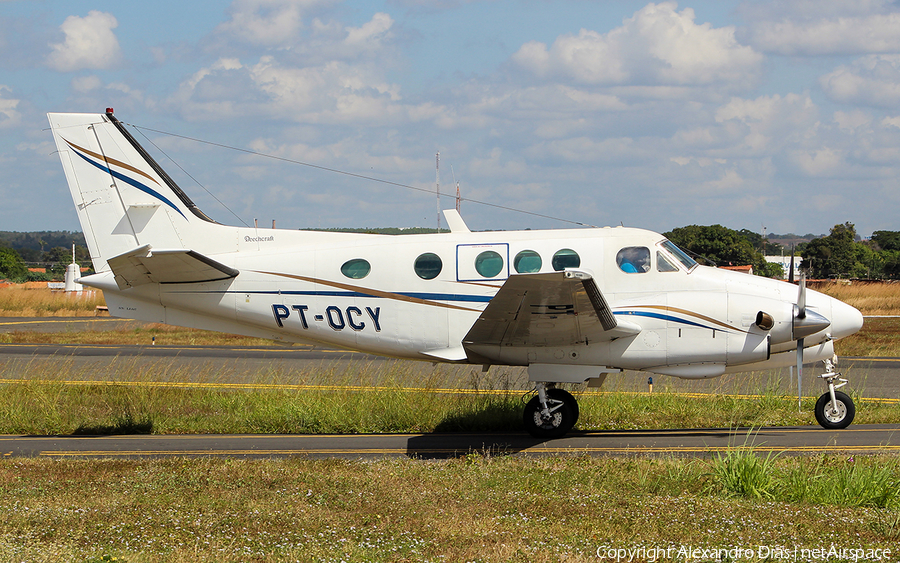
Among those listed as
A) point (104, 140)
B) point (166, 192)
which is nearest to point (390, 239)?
point (166, 192)

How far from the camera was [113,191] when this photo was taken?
1396cm

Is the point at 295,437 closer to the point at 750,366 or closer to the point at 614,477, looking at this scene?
the point at 614,477

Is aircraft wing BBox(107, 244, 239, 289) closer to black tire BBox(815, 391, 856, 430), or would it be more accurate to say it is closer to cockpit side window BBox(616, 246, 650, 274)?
cockpit side window BBox(616, 246, 650, 274)

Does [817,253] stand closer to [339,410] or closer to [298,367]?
[298,367]

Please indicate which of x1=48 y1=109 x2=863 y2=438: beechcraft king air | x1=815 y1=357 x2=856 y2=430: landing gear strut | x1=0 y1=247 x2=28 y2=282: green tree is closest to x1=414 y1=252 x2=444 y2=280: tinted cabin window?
x1=48 y1=109 x2=863 y2=438: beechcraft king air

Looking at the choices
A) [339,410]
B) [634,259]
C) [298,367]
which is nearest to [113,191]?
[339,410]

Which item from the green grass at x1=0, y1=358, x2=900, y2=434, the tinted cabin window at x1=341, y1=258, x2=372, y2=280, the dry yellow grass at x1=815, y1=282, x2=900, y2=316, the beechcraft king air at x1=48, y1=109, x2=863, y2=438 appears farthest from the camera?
the dry yellow grass at x1=815, y1=282, x2=900, y2=316

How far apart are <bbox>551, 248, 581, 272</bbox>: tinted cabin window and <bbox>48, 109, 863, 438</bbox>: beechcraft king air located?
2 cm

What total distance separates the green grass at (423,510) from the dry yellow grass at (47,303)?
3864cm

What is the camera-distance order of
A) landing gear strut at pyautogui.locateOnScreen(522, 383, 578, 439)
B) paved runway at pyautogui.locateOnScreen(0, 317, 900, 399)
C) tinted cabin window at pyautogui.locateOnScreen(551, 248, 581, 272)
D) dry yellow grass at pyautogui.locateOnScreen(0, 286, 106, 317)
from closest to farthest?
tinted cabin window at pyautogui.locateOnScreen(551, 248, 581, 272) < landing gear strut at pyautogui.locateOnScreen(522, 383, 578, 439) < paved runway at pyautogui.locateOnScreen(0, 317, 900, 399) < dry yellow grass at pyautogui.locateOnScreen(0, 286, 106, 317)

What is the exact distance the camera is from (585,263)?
12.6 m

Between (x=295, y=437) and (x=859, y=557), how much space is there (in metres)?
9.41

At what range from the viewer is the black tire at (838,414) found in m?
12.7

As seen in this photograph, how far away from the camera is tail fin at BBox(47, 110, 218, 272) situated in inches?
547
